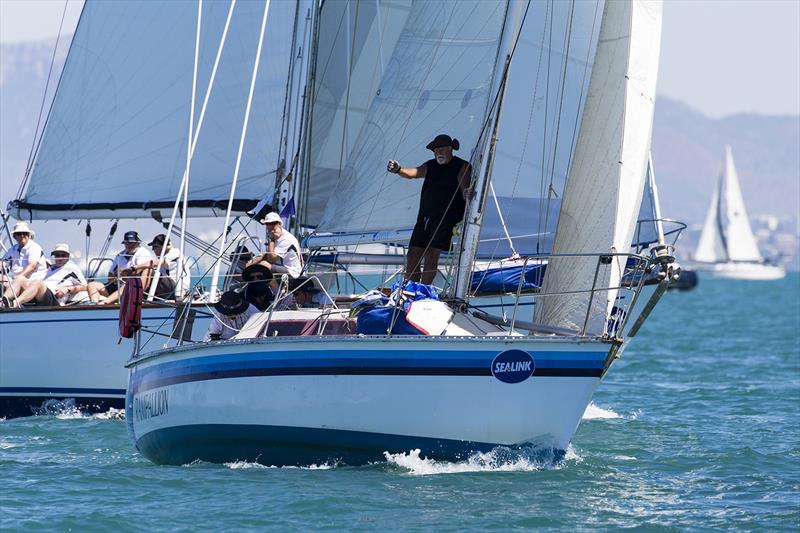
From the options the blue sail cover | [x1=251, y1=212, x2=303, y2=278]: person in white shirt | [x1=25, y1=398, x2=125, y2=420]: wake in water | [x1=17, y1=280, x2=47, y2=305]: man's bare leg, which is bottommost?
[x1=25, y1=398, x2=125, y2=420]: wake in water

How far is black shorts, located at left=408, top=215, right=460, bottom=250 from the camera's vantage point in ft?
41.5

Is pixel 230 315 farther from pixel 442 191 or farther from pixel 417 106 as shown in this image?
pixel 417 106

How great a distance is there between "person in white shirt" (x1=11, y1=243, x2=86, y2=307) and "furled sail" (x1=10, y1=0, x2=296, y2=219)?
1034 mm

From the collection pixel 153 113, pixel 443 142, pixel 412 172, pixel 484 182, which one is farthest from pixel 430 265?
pixel 153 113

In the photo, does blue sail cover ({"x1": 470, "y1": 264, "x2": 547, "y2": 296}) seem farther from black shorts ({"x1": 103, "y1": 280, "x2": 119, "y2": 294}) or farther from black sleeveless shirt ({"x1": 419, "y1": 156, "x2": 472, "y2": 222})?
black shorts ({"x1": 103, "y1": 280, "x2": 119, "y2": 294})

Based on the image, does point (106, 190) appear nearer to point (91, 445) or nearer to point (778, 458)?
point (91, 445)

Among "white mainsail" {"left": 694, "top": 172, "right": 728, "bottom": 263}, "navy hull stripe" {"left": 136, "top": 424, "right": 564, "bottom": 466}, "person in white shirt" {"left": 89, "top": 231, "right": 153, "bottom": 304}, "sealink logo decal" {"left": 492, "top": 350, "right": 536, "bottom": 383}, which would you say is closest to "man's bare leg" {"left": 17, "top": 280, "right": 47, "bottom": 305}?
"person in white shirt" {"left": 89, "top": 231, "right": 153, "bottom": 304}

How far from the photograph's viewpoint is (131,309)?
12.6m

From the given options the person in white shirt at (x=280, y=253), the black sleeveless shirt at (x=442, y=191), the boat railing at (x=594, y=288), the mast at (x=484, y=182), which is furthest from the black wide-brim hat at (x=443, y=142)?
the person in white shirt at (x=280, y=253)

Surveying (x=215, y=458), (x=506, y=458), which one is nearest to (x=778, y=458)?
(x=506, y=458)

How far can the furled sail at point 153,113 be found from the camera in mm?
18531

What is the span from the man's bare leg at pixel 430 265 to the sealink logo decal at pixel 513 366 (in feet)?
5.99

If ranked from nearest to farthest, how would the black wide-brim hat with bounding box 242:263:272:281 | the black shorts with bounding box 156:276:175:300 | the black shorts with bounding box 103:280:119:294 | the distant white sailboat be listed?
the black wide-brim hat with bounding box 242:263:272:281 < the black shorts with bounding box 156:276:175:300 < the black shorts with bounding box 103:280:119:294 < the distant white sailboat

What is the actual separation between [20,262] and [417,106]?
6.40 meters
